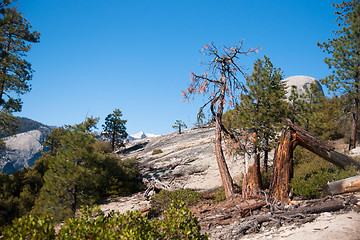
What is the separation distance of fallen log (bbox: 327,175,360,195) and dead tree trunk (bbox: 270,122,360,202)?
103 cm

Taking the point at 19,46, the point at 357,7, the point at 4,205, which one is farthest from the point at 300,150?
the point at 19,46

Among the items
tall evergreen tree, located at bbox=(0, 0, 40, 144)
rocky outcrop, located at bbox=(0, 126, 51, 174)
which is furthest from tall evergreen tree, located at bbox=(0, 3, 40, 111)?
rocky outcrop, located at bbox=(0, 126, 51, 174)

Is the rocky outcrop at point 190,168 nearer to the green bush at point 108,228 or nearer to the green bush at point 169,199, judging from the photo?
the green bush at point 169,199

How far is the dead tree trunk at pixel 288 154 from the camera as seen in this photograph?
8.06 m

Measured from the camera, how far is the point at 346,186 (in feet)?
24.5

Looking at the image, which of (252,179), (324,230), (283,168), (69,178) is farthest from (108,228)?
(69,178)

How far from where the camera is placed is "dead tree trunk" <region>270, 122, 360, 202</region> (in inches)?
317

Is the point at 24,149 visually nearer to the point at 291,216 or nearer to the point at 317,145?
the point at 317,145

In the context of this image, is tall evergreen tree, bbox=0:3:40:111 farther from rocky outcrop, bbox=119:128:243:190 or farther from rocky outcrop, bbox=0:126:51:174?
rocky outcrop, bbox=0:126:51:174

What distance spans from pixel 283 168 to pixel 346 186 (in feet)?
6.27

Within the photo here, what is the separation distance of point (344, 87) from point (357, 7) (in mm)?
6838

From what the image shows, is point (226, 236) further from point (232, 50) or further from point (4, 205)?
point (4, 205)

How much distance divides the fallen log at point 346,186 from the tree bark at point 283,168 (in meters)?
1.33

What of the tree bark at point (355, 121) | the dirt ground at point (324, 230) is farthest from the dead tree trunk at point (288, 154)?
the tree bark at point (355, 121)
